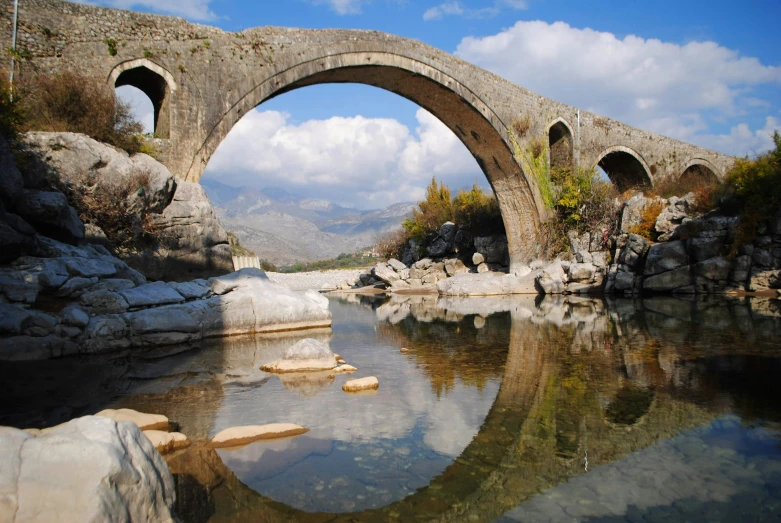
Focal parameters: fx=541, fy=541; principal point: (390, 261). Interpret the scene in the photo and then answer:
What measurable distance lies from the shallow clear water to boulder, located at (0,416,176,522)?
56 cm

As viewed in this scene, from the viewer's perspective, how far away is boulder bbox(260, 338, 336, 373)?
637 cm

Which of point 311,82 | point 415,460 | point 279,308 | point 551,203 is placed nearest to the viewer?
point 415,460

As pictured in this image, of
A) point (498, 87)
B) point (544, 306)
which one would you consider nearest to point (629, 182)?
point (498, 87)

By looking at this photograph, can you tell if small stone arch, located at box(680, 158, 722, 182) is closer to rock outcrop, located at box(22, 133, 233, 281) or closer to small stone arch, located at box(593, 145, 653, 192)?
small stone arch, located at box(593, 145, 653, 192)

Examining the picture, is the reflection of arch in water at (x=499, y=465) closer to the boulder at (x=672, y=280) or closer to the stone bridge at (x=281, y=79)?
the stone bridge at (x=281, y=79)

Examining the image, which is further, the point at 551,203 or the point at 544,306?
the point at 551,203

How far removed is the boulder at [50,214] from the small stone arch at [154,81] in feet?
16.5

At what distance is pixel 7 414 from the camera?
4512 mm

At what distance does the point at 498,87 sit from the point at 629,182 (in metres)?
11.3

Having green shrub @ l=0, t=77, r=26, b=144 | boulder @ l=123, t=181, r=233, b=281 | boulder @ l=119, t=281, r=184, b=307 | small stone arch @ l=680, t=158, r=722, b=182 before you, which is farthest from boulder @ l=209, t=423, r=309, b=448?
small stone arch @ l=680, t=158, r=722, b=182

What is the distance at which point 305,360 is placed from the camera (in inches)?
255

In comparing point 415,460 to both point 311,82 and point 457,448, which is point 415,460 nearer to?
point 457,448

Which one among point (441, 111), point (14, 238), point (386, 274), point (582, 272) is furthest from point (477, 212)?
point (14, 238)

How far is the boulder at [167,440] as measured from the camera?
3715 millimetres
